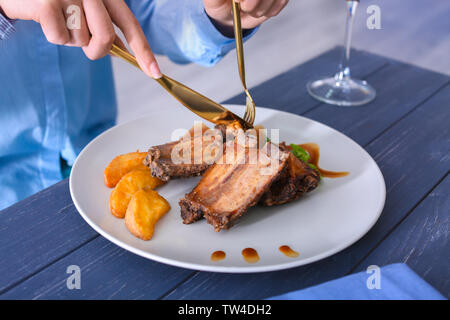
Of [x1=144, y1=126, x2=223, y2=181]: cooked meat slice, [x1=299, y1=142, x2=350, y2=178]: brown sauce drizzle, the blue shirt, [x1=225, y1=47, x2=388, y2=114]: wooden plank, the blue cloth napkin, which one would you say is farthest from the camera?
[x1=225, y1=47, x2=388, y2=114]: wooden plank

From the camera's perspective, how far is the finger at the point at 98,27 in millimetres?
1112

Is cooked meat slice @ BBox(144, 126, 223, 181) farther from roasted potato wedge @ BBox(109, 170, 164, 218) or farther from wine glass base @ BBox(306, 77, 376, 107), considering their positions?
wine glass base @ BBox(306, 77, 376, 107)

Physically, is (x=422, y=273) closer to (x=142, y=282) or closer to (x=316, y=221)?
(x=316, y=221)

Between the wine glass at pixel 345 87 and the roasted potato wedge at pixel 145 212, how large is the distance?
110cm

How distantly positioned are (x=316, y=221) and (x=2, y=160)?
4.37 feet

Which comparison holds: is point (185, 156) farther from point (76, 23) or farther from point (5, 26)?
point (5, 26)

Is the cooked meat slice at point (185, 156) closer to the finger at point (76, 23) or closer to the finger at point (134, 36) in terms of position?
the finger at point (134, 36)

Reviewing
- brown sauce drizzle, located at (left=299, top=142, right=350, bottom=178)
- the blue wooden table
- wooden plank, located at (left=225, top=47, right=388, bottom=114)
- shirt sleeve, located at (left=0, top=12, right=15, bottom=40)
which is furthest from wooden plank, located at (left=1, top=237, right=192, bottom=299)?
wooden plank, located at (left=225, top=47, right=388, bottom=114)

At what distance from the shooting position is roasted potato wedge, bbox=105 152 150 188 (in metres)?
1.32

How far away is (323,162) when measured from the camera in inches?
58.8

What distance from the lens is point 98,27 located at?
113 cm

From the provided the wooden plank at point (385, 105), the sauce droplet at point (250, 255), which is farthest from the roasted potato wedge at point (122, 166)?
the wooden plank at point (385, 105)

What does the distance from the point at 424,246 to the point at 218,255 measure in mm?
591
